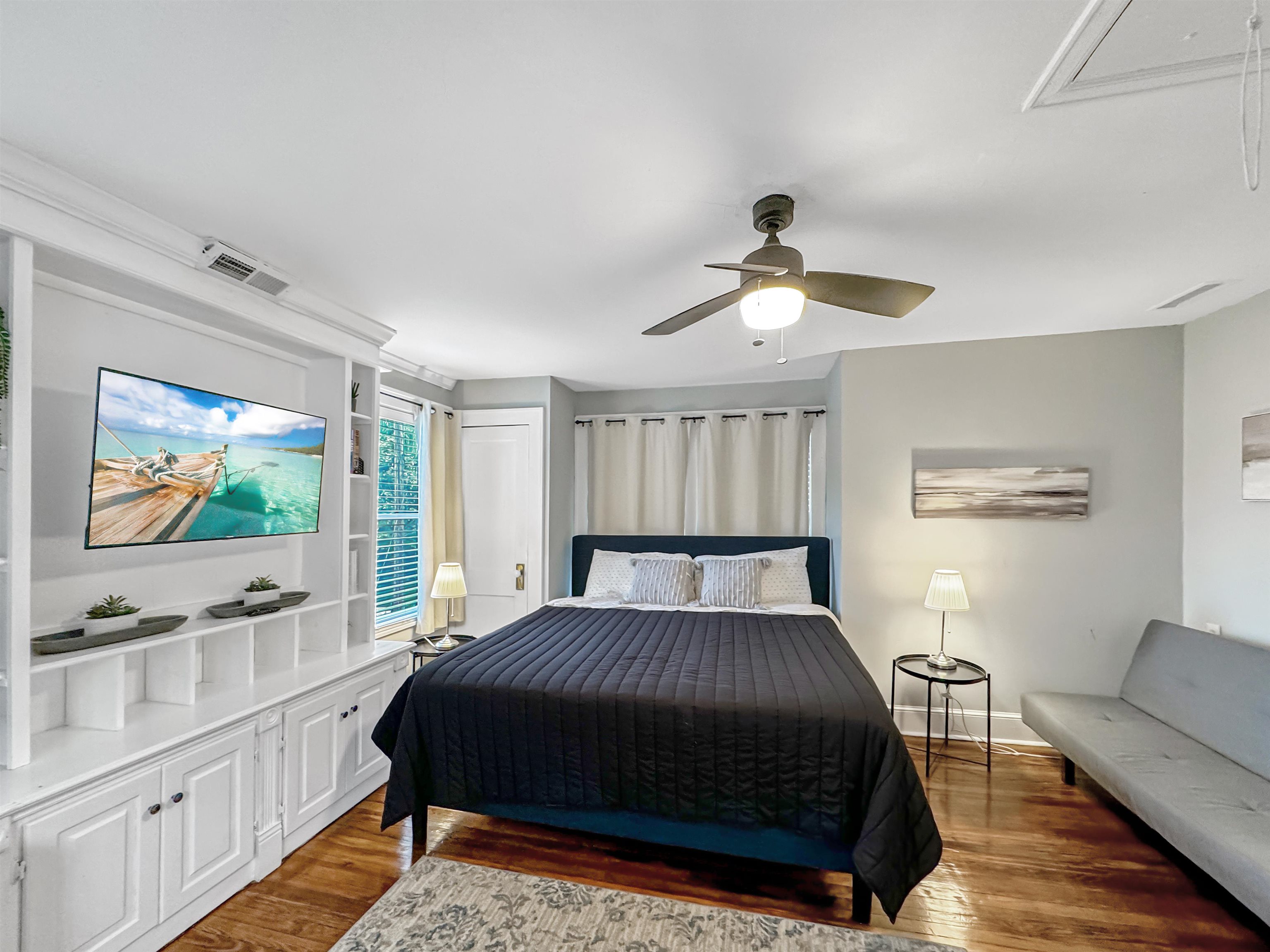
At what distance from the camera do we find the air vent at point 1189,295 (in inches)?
99.0

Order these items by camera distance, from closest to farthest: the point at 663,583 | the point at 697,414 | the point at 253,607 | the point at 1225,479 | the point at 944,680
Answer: the point at 253,607 < the point at 1225,479 < the point at 944,680 < the point at 663,583 < the point at 697,414

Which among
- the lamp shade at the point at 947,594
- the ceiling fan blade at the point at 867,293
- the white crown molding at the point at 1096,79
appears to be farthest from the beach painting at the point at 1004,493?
the white crown molding at the point at 1096,79

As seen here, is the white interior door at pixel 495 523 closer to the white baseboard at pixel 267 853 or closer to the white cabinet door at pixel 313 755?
the white cabinet door at pixel 313 755

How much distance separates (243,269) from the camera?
7.23 feet

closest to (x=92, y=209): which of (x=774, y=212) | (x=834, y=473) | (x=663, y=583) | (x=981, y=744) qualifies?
(x=774, y=212)

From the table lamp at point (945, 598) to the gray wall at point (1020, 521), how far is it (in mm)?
236

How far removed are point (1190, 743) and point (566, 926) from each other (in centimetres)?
283

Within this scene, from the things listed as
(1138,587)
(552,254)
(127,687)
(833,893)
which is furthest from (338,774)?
(1138,587)

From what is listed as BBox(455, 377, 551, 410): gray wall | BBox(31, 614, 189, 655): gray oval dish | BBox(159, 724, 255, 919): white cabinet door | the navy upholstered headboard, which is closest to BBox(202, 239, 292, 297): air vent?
BBox(31, 614, 189, 655): gray oval dish

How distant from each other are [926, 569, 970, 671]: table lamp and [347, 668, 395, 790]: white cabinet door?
300cm

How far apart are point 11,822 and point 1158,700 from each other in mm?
4503

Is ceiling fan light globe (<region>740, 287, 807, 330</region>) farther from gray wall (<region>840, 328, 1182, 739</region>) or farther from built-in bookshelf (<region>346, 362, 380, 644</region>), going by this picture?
built-in bookshelf (<region>346, 362, 380, 644</region>)

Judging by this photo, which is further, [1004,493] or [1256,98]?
[1004,493]

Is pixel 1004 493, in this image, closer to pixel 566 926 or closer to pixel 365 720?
pixel 566 926
